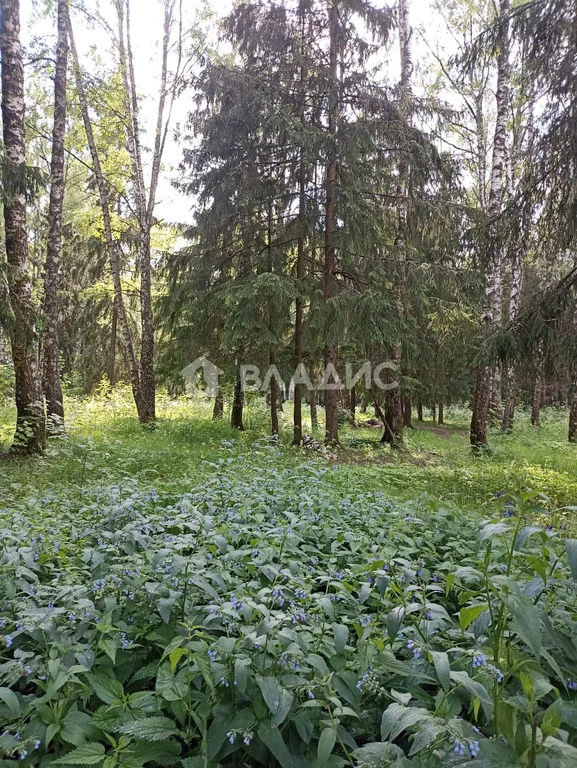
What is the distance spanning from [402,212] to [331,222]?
2122 mm

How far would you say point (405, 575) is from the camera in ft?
8.00

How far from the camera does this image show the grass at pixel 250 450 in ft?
19.8

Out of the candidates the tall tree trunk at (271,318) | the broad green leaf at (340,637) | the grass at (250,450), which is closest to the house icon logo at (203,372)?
the grass at (250,450)

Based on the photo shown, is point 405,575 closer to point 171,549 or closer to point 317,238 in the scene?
point 171,549

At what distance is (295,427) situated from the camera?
35.0 ft

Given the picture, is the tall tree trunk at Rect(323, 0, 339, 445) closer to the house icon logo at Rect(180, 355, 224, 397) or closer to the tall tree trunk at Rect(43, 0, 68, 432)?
the house icon logo at Rect(180, 355, 224, 397)

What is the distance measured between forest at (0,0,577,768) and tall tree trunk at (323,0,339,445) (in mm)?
60

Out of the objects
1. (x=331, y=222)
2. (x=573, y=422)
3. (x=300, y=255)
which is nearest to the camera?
(x=331, y=222)

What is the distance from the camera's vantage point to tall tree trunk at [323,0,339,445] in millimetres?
9516

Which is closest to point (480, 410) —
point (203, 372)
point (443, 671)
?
point (203, 372)

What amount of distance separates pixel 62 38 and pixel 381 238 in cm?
780

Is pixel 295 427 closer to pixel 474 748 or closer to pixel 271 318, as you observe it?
pixel 271 318

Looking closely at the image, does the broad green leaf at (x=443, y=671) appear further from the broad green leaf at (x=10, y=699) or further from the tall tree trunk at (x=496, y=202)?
the tall tree trunk at (x=496, y=202)

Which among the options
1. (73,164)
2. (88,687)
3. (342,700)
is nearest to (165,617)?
(88,687)
